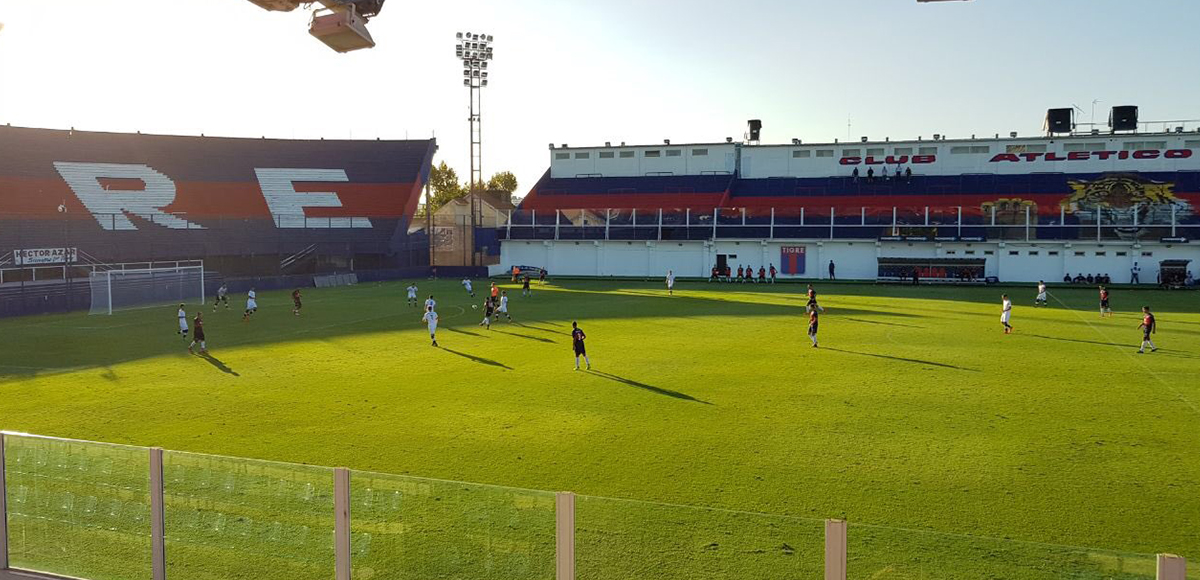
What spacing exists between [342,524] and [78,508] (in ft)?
9.46

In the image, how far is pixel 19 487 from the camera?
7969mm

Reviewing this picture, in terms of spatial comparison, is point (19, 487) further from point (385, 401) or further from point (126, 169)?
point (126, 169)

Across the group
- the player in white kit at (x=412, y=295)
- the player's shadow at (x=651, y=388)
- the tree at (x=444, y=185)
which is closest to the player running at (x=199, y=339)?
the player's shadow at (x=651, y=388)

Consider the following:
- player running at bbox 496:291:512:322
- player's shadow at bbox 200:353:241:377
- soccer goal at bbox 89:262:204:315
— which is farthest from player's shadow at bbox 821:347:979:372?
soccer goal at bbox 89:262:204:315

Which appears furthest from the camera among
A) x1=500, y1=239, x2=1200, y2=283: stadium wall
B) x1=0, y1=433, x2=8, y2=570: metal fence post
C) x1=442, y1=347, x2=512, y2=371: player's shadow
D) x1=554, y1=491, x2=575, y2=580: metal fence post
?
x1=500, y1=239, x2=1200, y2=283: stadium wall

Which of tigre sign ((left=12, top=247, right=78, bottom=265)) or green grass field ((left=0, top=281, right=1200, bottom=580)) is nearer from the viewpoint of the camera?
green grass field ((left=0, top=281, right=1200, bottom=580))

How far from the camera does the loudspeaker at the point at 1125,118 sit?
2714 inches

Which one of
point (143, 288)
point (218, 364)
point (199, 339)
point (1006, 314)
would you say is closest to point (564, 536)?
point (218, 364)

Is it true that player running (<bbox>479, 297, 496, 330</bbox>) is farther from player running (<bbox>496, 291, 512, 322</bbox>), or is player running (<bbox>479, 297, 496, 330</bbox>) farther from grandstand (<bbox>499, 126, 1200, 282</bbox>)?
grandstand (<bbox>499, 126, 1200, 282</bbox>)

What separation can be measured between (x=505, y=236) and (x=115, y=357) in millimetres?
50925

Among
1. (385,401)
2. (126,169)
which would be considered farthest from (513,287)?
(385,401)

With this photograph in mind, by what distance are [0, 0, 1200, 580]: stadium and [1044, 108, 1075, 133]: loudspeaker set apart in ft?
7.94

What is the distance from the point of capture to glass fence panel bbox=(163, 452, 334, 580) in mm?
7176

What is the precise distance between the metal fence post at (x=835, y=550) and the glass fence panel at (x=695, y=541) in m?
0.19
